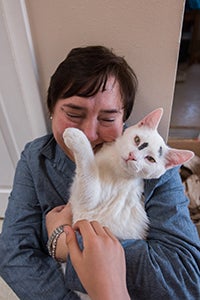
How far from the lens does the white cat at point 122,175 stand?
0.70 m

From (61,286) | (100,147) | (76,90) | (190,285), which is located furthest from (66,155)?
(190,285)

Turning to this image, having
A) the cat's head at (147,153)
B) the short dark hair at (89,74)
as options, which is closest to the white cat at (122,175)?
the cat's head at (147,153)

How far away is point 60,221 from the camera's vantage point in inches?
31.6

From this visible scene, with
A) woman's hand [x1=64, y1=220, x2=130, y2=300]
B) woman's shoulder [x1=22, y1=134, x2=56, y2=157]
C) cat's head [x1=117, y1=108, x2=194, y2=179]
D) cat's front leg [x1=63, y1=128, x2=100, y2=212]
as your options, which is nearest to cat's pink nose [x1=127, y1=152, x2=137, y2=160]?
cat's head [x1=117, y1=108, x2=194, y2=179]

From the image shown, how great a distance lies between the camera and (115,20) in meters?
0.81

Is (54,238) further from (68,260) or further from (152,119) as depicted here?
(152,119)

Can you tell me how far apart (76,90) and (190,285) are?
0.62 meters

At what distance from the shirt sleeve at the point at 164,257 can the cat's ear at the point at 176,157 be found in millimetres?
78

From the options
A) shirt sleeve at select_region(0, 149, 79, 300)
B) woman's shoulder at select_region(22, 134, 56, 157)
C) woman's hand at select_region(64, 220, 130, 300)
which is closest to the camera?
woman's hand at select_region(64, 220, 130, 300)

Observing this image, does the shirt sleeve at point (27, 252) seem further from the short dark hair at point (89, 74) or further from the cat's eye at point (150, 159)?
the cat's eye at point (150, 159)

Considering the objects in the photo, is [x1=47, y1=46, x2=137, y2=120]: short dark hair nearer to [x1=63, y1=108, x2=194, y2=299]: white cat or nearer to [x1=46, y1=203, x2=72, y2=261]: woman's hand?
[x1=63, y1=108, x2=194, y2=299]: white cat

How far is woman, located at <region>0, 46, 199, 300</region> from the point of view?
0.67 m

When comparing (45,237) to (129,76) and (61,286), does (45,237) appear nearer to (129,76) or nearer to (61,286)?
(61,286)

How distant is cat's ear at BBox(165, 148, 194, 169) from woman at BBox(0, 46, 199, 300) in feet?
0.26
